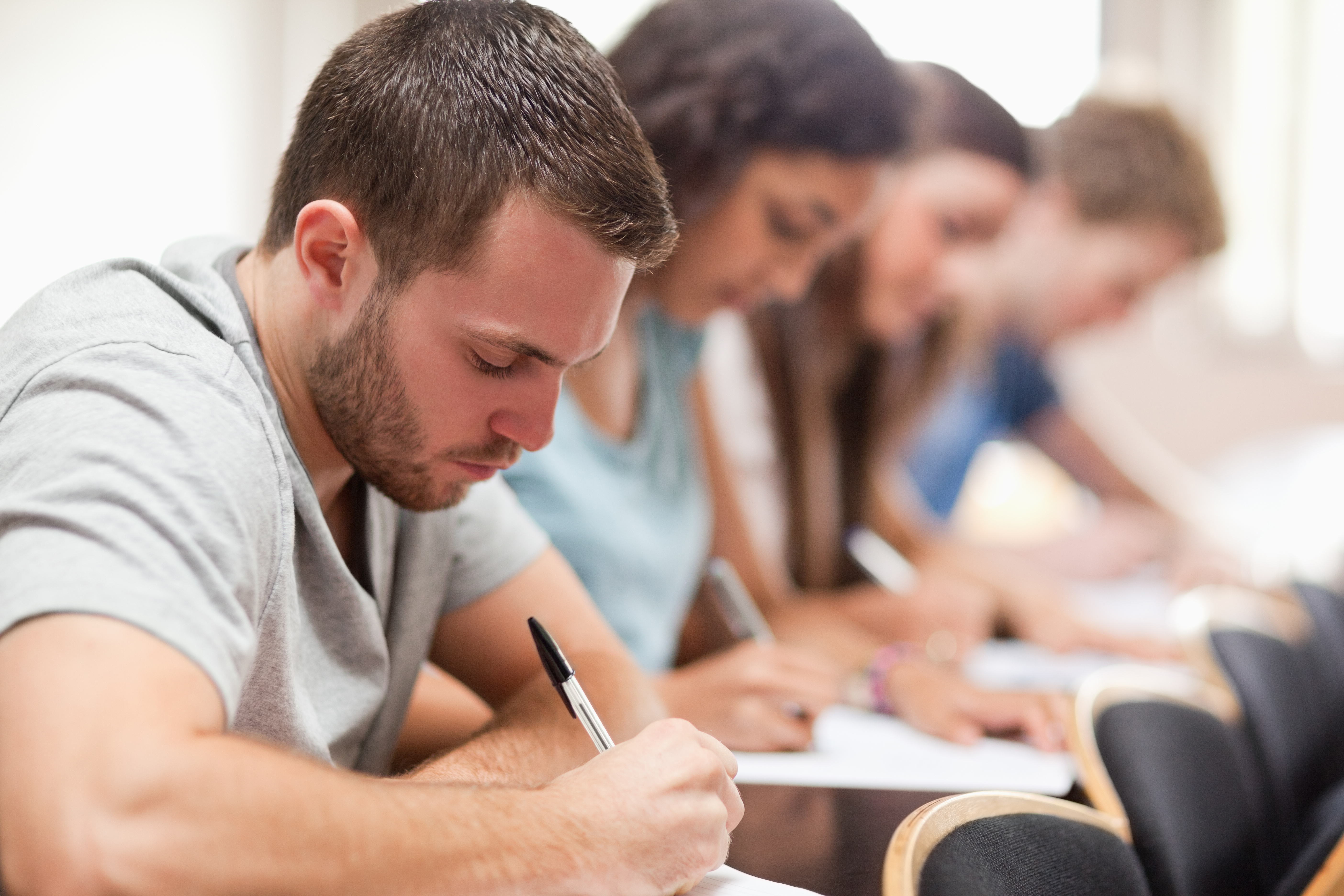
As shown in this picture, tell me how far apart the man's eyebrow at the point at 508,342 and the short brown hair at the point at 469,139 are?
0.05m

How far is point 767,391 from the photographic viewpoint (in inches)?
80.4

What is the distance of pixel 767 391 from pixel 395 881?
1.55 meters

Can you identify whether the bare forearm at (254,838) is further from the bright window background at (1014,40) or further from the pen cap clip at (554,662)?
the bright window background at (1014,40)

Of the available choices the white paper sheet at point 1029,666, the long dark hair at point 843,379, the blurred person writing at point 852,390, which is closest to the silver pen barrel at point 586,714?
the white paper sheet at point 1029,666

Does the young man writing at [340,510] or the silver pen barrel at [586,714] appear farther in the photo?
the silver pen barrel at [586,714]

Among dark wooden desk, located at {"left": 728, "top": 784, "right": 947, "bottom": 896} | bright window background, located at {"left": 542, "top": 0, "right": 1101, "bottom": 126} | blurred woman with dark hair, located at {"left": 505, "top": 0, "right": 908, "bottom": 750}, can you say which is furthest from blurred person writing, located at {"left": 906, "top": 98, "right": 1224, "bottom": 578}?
dark wooden desk, located at {"left": 728, "top": 784, "right": 947, "bottom": 896}

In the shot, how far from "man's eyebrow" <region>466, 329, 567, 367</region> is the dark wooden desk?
1.32 feet

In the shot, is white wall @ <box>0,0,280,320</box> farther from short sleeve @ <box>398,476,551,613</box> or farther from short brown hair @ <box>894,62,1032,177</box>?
short brown hair @ <box>894,62,1032,177</box>

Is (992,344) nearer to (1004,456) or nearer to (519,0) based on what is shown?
(1004,456)

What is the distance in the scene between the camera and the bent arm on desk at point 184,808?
1.73ft

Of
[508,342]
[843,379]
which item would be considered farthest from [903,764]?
[843,379]

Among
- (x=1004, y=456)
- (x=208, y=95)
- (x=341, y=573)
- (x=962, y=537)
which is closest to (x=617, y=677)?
(x=341, y=573)

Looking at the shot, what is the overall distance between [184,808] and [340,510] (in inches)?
17.0

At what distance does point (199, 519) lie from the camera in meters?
0.64
